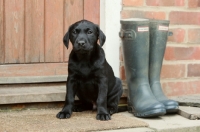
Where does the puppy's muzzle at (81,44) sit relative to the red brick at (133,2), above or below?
below

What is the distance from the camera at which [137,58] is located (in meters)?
3.33

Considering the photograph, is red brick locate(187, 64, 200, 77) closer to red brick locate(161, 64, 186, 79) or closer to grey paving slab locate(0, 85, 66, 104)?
red brick locate(161, 64, 186, 79)

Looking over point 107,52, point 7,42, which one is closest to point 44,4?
point 7,42

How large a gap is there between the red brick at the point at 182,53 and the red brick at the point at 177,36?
0.07 metres

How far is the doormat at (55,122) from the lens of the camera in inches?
108

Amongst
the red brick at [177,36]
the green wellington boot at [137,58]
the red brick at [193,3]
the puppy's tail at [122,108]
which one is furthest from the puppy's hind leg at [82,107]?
the red brick at [193,3]

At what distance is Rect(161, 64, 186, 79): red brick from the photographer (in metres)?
3.79

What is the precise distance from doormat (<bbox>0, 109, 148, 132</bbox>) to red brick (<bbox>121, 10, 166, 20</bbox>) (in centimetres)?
84

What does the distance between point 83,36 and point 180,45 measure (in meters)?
1.06

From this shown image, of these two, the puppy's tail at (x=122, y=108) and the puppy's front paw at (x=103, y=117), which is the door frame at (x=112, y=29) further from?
the puppy's front paw at (x=103, y=117)

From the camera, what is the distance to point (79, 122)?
2953mm

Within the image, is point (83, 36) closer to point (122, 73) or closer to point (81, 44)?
point (81, 44)

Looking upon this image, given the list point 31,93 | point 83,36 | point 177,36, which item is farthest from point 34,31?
point 177,36

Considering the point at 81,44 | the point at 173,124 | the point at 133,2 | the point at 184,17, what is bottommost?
the point at 173,124
